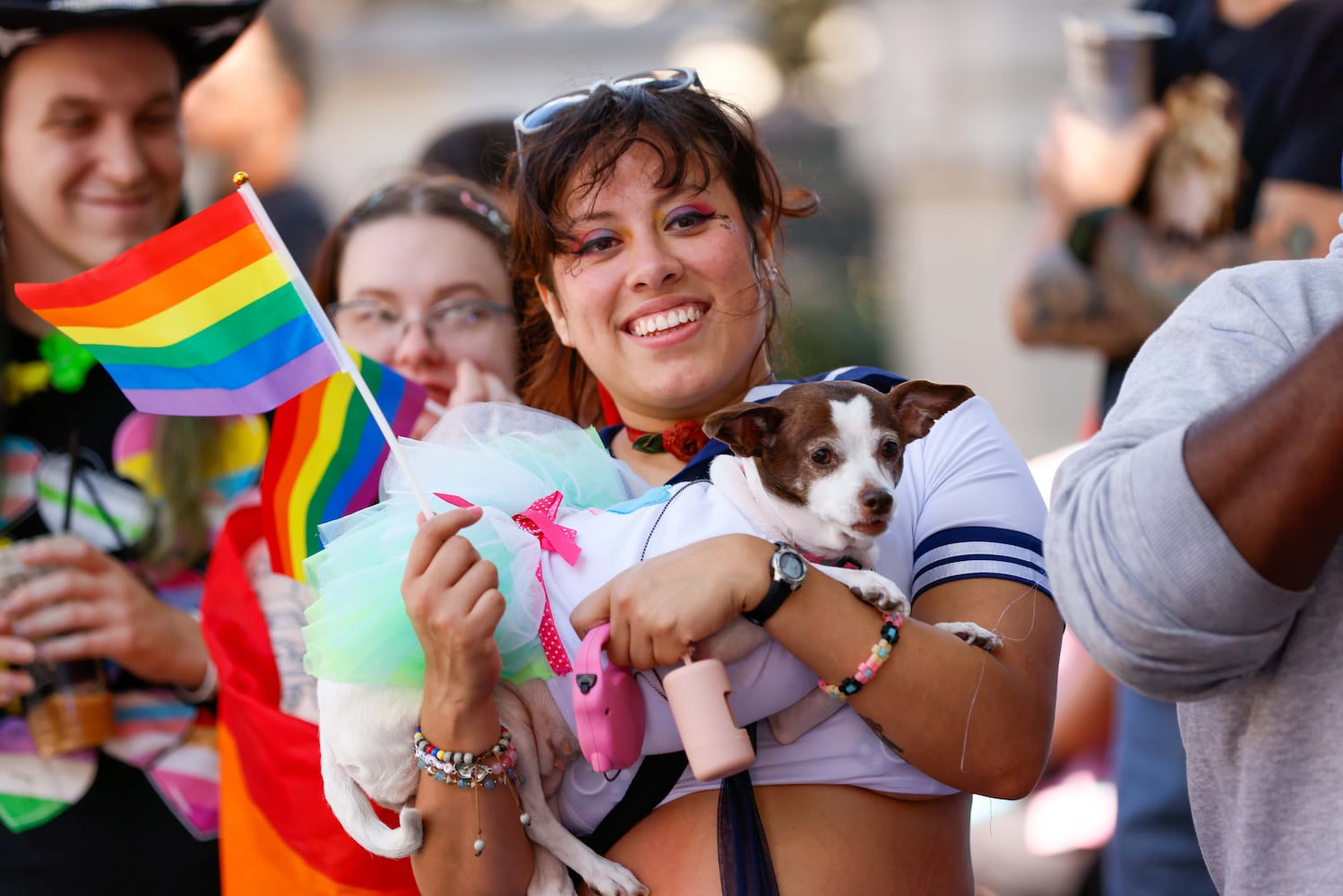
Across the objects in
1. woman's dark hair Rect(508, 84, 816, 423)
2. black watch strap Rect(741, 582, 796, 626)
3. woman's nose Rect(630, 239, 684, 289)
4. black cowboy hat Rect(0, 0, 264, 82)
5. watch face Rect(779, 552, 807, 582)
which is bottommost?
black watch strap Rect(741, 582, 796, 626)

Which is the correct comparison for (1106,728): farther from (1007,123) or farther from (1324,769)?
(1007,123)

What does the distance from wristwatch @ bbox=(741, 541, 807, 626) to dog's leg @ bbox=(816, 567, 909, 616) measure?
70 millimetres

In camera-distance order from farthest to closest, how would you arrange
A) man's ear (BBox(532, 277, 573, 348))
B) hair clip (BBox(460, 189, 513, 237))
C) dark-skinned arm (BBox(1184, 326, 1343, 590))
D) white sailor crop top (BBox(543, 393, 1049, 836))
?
hair clip (BBox(460, 189, 513, 237)) → man's ear (BBox(532, 277, 573, 348)) → white sailor crop top (BBox(543, 393, 1049, 836)) → dark-skinned arm (BBox(1184, 326, 1343, 590))

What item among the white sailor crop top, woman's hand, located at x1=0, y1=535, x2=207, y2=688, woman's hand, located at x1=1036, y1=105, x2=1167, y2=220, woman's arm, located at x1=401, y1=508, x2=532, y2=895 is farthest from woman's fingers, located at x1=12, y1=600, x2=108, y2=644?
woman's hand, located at x1=1036, y1=105, x2=1167, y2=220

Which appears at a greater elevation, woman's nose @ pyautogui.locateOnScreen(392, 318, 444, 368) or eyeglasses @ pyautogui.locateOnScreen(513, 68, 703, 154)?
eyeglasses @ pyautogui.locateOnScreen(513, 68, 703, 154)

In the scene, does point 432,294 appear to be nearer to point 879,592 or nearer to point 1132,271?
point 879,592

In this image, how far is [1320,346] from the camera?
49.0 inches

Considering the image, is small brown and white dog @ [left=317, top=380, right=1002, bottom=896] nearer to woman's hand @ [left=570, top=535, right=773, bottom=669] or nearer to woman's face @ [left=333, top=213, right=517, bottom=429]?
woman's hand @ [left=570, top=535, right=773, bottom=669]

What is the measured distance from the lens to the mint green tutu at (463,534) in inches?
69.7

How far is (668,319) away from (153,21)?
1.53 meters

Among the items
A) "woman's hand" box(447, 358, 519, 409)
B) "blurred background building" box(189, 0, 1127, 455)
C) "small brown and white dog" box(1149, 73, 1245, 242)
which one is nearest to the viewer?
"woman's hand" box(447, 358, 519, 409)

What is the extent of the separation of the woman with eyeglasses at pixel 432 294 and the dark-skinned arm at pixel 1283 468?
61.7 inches

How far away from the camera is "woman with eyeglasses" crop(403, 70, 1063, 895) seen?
5.36 ft

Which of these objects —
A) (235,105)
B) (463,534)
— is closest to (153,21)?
(463,534)
